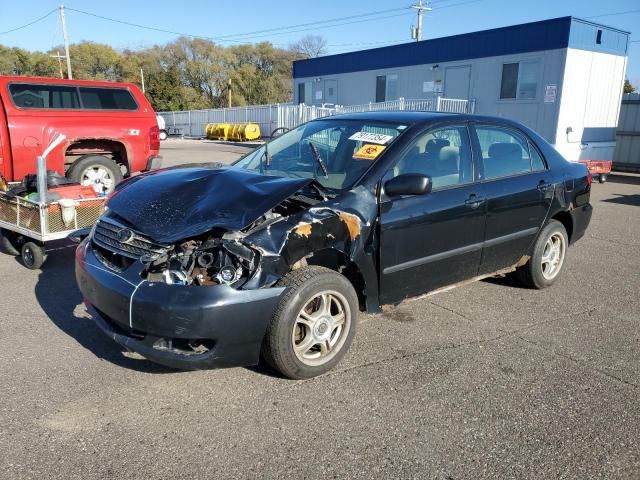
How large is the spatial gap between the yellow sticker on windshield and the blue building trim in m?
15.9

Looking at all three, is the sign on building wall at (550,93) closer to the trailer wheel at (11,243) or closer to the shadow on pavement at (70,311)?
the shadow on pavement at (70,311)

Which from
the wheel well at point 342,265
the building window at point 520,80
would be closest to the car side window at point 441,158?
the wheel well at point 342,265

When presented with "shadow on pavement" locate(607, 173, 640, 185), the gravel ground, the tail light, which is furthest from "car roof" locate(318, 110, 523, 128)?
"shadow on pavement" locate(607, 173, 640, 185)

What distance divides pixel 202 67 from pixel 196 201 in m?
71.3

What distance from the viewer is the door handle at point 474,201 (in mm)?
4199

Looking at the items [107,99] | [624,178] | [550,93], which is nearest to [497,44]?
[550,93]

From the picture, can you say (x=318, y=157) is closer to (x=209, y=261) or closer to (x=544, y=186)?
(x=209, y=261)

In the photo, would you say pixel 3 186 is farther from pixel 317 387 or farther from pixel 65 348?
pixel 317 387

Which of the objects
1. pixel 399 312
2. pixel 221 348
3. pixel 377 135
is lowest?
pixel 399 312

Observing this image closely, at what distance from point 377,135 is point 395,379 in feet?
6.01

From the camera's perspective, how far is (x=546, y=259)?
5262 mm

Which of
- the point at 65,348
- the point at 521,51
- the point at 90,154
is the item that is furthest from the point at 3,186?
the point at 521,51

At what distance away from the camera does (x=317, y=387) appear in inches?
132

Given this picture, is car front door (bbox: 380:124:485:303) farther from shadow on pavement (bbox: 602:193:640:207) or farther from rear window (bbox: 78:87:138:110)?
shadow on pavement (bbox: 602:193:640:207)
